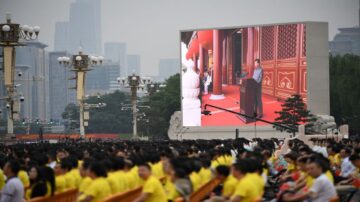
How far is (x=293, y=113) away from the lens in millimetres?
77062

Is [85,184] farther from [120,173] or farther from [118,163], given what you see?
[118,163]

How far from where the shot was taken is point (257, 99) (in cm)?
7812

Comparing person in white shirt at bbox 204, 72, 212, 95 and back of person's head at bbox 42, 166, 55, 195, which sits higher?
person in white shirt at bbox 204, 72, 212, 95

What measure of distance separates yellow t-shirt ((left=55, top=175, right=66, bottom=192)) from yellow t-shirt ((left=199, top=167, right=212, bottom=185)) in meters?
2.55

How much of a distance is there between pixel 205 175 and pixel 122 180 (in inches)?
85.7

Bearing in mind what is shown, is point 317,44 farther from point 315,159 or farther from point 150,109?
point 315,159

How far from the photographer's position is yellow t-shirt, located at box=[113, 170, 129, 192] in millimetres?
17688

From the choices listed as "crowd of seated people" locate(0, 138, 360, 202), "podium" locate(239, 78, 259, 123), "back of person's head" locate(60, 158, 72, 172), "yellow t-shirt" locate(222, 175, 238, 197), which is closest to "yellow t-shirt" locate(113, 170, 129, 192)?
"crowd of seated people" locate(0, 138, 360, 202)

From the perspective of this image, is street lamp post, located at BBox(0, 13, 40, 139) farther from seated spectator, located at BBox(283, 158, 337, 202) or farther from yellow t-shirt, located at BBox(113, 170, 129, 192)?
seated spectator, located at BBox(283, 158, 337, 202)

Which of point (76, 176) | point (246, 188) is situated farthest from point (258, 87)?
point (246, 188)

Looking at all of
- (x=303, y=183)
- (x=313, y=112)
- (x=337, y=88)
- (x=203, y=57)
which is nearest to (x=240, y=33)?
(x=203, y=57)

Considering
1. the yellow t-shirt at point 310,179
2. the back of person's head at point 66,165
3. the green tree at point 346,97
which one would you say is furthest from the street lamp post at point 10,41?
the green tree at point 346,97

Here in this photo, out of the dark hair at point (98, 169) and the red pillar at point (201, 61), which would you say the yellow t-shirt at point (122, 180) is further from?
the red pillar at point (201, 61)

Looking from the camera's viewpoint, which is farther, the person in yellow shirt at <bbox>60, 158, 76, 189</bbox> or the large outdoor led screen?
the large outdoor led screen
